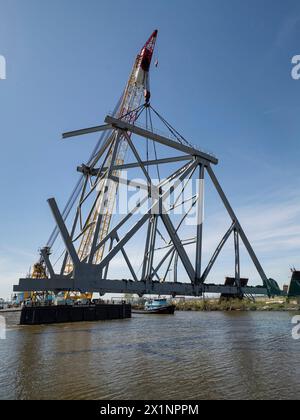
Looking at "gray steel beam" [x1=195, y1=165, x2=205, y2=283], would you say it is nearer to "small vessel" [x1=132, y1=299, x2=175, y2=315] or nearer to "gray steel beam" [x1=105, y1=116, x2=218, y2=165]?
"gray steel beam" [x1=105, y1=116, x2=218, y2=165]

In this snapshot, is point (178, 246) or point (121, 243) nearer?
point (121, 243)

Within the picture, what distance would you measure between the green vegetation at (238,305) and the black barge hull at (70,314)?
4446cm

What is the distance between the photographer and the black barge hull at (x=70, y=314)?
5050 centimetres

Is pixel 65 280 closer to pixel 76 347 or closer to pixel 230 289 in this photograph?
pixel 76 347

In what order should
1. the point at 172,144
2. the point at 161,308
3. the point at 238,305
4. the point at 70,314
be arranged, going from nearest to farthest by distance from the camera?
Result: 1. the point at 172,144
2. the point at 70,314
3. the point at 161,308
4. the point at 238,305

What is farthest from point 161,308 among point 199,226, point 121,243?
point 121,243

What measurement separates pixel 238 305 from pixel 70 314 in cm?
6024

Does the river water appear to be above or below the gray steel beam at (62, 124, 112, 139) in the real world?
below

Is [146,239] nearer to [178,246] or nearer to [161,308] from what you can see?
[178,246]

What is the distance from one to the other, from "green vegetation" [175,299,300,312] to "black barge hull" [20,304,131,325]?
4446 centimetres

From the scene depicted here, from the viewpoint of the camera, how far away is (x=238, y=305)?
100 metres

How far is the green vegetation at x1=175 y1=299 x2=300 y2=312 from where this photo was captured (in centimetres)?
9219

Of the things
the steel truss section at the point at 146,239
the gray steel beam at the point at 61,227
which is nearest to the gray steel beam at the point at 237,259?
the steel truss section at the point at 146,239

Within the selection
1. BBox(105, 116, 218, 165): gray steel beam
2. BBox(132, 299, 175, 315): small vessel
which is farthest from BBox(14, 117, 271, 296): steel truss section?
BBox(132, 299, 175, 315): small vessel
